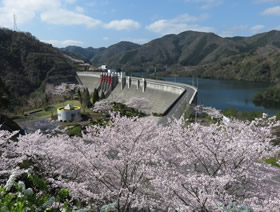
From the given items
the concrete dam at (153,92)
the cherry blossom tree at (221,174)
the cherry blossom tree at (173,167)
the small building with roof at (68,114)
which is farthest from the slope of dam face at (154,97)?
the cherry blossom tree at (221,174)

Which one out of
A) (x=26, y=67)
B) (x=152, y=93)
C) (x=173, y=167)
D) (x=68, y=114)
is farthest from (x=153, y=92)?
(x=26, y=67)

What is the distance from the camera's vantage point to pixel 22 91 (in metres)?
72.1

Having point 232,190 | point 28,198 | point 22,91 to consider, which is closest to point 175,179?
point 232,190

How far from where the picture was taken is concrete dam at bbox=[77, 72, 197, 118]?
3514 cm

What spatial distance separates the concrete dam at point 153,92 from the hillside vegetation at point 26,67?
27.5m

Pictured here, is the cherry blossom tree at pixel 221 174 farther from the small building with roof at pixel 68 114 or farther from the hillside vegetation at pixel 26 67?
the hillside vegetation at pixel 26 67

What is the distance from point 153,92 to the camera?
43.2m

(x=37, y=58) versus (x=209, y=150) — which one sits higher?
(x=37, y=58)

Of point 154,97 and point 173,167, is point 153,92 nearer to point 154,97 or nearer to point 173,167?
point 154,97

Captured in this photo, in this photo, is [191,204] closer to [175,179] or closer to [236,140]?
[175,179]

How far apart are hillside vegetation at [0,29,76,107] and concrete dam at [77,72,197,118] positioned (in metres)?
27.5

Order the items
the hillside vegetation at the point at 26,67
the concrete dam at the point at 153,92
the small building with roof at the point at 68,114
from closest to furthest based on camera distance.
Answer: the concrete dam at the point at 153,92, the small building with roof at the point at 68,114, the hillside vegetation at the point at 26,67

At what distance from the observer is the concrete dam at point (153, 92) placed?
35138 millimetres

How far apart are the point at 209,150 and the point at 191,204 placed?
7.00 ft
